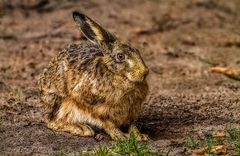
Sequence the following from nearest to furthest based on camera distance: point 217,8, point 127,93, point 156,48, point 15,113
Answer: point 127,93 < point 15,113 < point 156,48 < point 217,8

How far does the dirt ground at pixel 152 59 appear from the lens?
7.16 metres

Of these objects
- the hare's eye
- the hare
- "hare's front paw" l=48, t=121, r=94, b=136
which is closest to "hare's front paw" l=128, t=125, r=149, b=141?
the hare

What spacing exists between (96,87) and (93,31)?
567 mm

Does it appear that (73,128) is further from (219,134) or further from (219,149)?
(219,149)

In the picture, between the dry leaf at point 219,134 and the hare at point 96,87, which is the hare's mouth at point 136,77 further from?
the dry leaf at point 219,134

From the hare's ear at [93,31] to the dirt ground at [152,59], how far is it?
3.03ft

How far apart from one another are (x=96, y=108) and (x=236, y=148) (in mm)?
1387

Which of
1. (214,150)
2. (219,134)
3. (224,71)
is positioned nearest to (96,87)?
(219,134)

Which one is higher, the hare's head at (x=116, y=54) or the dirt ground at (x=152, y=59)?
the hare's head at (x=116, y=54)

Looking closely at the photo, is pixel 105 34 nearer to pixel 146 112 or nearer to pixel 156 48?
pixel 146 112

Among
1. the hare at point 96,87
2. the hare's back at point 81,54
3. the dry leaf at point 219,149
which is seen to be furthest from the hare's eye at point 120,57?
the dry leaf at point 219,149

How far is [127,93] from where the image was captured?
6883 millimetres

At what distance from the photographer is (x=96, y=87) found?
694cm

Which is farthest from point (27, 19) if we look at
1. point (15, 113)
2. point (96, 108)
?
point (96, 108)
